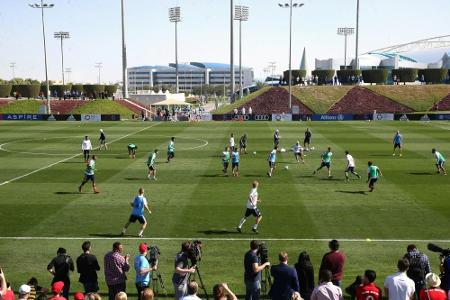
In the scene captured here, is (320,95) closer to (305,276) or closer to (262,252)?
(262,252)

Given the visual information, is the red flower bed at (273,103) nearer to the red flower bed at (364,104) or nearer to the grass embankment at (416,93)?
the red flower bed at (364,104)

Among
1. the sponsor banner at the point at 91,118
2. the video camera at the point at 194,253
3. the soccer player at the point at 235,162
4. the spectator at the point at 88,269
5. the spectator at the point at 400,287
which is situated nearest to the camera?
the spectator at the point at 400,287

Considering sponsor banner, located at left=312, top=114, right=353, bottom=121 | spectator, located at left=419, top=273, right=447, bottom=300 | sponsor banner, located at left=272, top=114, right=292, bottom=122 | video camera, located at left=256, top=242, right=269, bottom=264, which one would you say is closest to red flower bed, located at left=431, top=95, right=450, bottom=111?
sponsor banner, located at left=312, top=114, right=353, bottom=121

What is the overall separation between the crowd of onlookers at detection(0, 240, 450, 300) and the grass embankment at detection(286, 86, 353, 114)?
237ft

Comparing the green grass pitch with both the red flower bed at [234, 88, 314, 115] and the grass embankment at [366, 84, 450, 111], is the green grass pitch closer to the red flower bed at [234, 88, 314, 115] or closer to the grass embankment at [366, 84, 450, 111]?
the red flower bed at [234, 88, 314, 115]

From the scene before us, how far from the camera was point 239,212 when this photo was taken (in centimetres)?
2073

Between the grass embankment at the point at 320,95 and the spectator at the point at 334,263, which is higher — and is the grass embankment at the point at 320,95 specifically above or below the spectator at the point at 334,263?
above

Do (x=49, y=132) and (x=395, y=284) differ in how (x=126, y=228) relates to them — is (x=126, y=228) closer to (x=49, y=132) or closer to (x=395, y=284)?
(x=395, y=284)

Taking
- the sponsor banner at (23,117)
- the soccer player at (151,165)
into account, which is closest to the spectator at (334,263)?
the soccer player at (151,165)

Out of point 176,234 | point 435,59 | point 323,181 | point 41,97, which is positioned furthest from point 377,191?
point 435,59

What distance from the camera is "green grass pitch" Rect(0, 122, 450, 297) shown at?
15703 mm

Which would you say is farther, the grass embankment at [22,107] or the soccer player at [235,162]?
the grass embankment at [22,107]

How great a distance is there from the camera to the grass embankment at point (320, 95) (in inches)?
3274

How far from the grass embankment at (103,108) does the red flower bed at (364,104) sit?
3365 cm
